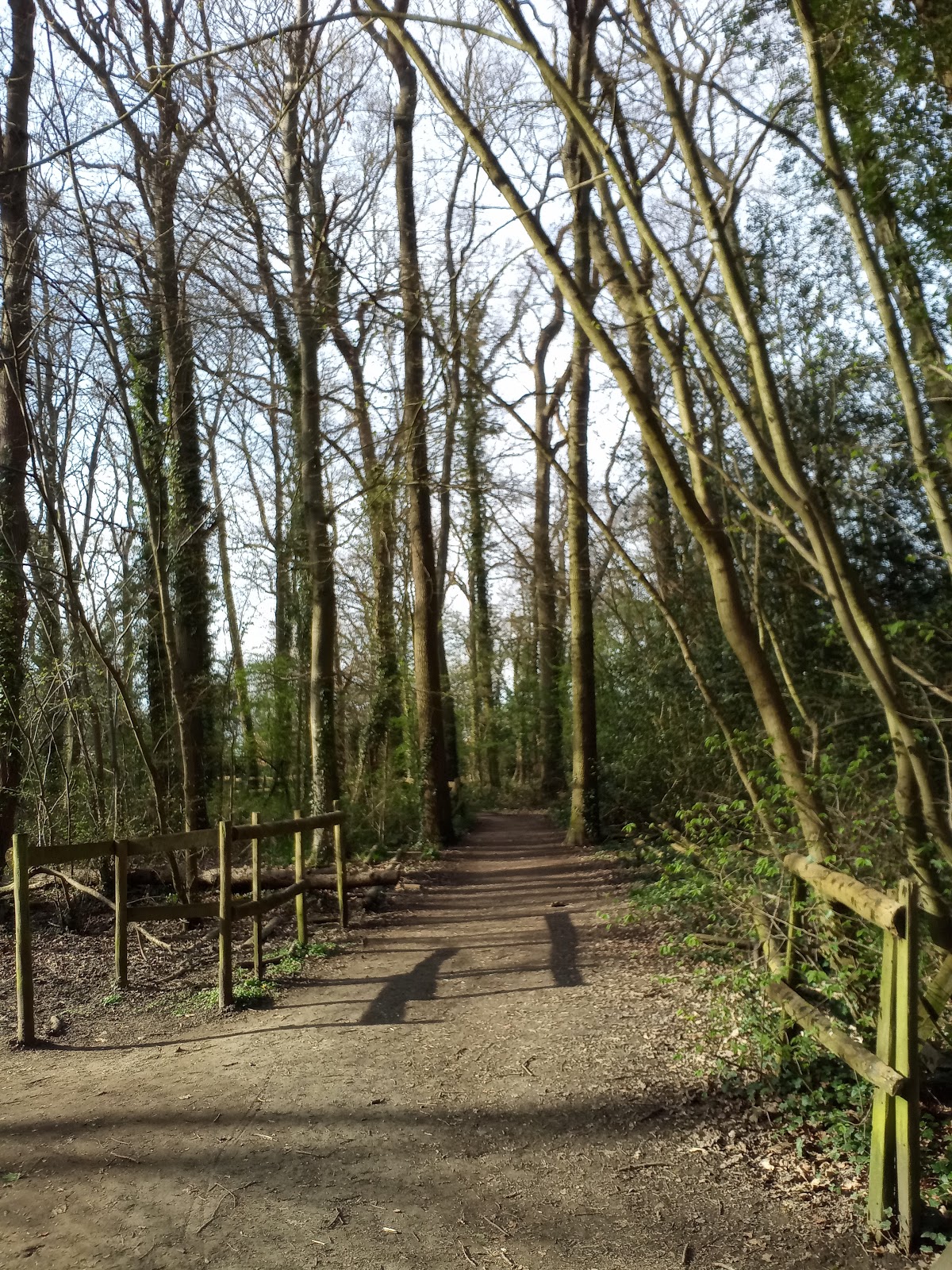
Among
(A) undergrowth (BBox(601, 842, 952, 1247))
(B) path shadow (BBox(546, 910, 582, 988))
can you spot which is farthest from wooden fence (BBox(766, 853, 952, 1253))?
(B) path shadow (BBox(546, 910, 582, 988))

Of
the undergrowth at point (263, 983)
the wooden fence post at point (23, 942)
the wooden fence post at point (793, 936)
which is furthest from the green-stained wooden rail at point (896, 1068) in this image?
the wooden fence post at point (23, 942)

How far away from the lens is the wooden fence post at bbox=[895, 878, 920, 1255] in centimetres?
366

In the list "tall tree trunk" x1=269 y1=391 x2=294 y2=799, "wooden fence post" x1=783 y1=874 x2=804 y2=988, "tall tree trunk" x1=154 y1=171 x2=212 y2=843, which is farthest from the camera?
"tall tree trunk" x1=269 y1=391 x2=294 y2=799

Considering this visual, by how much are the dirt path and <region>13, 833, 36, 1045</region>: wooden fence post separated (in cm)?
27

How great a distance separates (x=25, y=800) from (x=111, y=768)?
114 cm

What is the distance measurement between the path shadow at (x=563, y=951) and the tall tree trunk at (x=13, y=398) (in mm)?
5805

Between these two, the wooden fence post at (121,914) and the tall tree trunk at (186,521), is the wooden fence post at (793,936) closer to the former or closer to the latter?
→ the wooden fence post at (121,914)

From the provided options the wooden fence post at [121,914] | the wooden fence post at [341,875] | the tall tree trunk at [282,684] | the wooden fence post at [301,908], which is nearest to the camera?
the wooden fence post at [121,914]

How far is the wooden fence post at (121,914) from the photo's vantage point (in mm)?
7625

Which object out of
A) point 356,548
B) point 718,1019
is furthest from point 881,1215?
point 356,548

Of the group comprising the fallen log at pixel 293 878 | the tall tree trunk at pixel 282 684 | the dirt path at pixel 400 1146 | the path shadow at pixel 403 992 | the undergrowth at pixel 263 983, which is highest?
the tall tree trunk at pixel 282 684

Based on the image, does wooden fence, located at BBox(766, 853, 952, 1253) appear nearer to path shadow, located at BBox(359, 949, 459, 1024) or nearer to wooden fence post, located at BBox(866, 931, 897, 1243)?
wooden fence post, located at BBox(866, 931, 897, 1243)

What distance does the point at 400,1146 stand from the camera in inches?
186

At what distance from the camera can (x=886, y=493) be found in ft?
33.8
